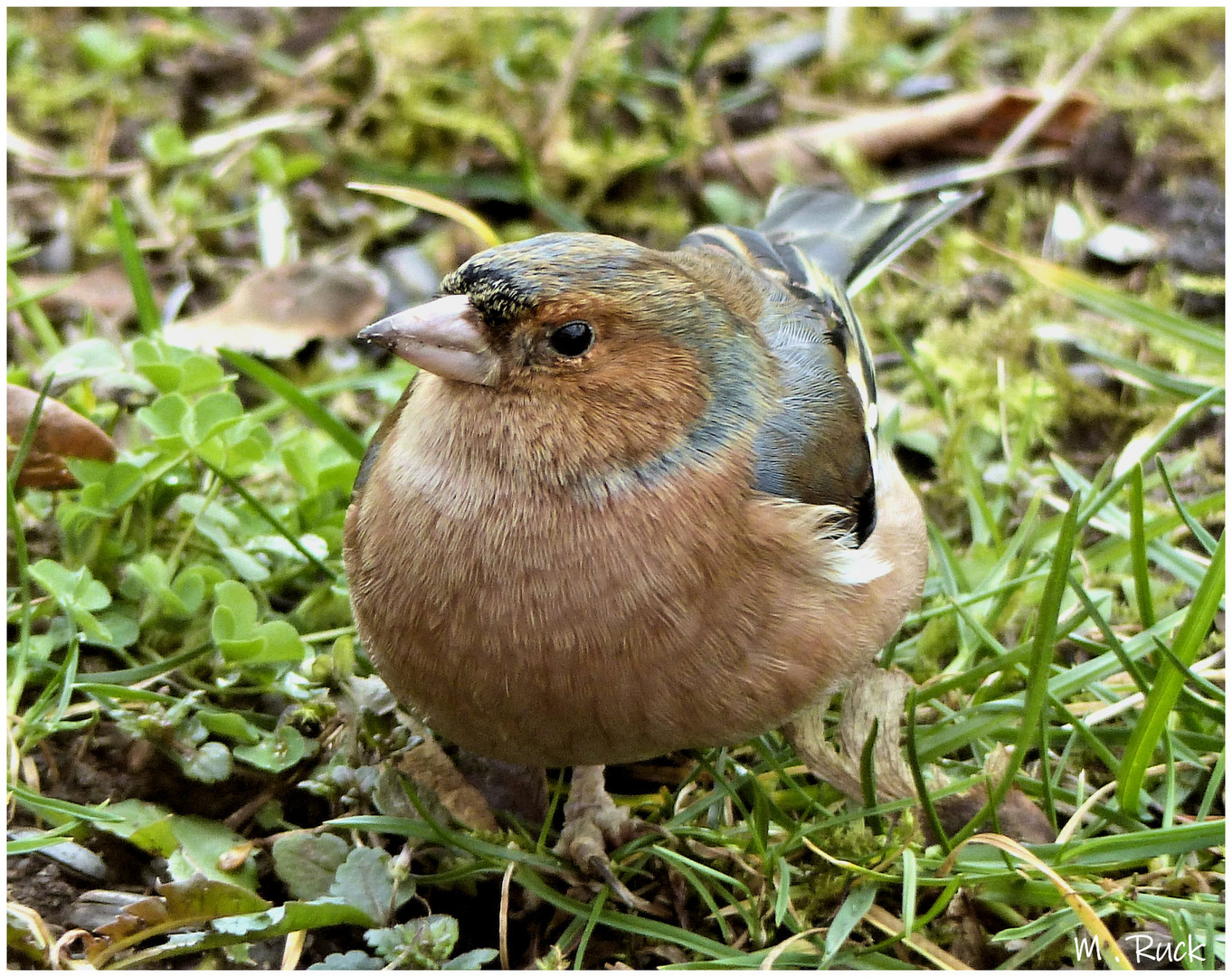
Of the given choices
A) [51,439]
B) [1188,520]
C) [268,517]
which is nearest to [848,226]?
[1188,520]

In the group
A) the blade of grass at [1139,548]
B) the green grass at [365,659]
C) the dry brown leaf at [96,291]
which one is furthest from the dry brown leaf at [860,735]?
the dry brown leaf at [96,291]

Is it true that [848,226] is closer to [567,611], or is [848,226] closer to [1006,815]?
[1006,815]

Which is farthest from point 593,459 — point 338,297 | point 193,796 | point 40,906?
point 338,297

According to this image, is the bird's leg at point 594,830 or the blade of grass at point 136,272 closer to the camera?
the bird's leg at point 594,830

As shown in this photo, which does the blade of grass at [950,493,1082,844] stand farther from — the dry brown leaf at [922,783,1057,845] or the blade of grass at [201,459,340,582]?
the blade of grass at [201,459,340,582]

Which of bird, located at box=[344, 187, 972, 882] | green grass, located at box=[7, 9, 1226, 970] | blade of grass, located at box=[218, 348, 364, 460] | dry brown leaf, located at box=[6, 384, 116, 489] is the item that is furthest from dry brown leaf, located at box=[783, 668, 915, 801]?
dry brown leaf, located at box=[6, 384, 116, 489]

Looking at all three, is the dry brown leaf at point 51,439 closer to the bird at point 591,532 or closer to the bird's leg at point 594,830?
the bird at point 591,532
